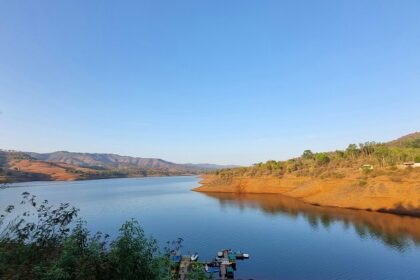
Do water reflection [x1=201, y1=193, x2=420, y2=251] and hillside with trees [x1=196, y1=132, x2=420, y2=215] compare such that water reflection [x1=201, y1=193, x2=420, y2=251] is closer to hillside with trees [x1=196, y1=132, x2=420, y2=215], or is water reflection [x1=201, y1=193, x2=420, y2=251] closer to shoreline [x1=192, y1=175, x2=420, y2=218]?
shoreline [x1=192, y1=175, x2=420, y2=218]

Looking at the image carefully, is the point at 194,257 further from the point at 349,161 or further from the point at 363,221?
the point at 349,161

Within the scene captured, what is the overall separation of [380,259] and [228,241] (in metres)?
24.7

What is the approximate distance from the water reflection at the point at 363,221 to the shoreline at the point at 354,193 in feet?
10.6

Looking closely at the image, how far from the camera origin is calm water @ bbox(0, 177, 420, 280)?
133 feet

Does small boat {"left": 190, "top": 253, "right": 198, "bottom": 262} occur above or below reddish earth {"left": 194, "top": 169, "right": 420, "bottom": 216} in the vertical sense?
below

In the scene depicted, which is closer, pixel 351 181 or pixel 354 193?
pixel 354 193

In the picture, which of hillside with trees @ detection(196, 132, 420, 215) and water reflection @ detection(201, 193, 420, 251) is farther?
hillside with trees @ detection(196, 132, 420, 215)

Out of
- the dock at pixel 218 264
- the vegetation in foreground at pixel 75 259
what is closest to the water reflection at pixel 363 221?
the dock at pixel 218 264

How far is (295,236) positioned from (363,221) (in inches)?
864

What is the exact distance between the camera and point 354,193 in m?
90.8

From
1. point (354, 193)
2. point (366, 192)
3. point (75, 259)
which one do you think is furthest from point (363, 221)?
point (75, 259)

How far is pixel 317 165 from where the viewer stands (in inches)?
6019

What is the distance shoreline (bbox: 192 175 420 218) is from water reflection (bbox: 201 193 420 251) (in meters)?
3.23

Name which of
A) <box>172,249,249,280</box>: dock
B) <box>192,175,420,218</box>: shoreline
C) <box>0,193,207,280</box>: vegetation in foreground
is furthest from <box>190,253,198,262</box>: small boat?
<box>192,175,420,218</box>: shoreline
